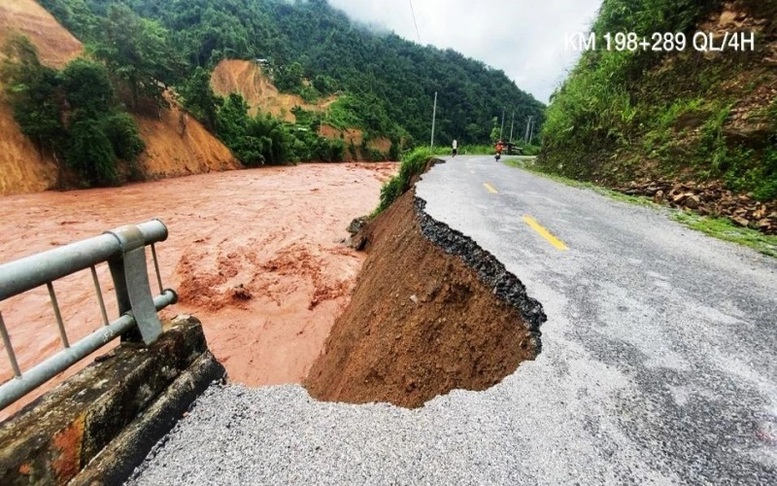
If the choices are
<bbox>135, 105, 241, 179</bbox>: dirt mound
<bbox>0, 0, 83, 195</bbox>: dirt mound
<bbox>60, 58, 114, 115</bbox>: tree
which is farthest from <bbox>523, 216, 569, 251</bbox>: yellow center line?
<bbox>135, 105, 241, 179</bbox>: dirt mound

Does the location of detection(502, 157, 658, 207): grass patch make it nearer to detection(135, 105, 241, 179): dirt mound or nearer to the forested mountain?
detection(135, 105, 241, 179): dirt mound

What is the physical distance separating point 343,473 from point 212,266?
8299 millimetres

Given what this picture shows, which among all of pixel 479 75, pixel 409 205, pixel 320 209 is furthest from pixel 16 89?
pixel 479 75

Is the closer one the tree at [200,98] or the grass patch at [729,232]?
the grass patch at [729,232]

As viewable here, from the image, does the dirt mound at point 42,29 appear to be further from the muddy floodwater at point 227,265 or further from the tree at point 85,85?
the muddy floodwater at point 227,265

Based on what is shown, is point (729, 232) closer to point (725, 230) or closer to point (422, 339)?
point (725, 230)

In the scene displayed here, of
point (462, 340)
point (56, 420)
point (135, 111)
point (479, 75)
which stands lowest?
point (462, 340)

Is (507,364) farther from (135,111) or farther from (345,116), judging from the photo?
(345,116)

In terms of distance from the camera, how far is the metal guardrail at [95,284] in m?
1.23

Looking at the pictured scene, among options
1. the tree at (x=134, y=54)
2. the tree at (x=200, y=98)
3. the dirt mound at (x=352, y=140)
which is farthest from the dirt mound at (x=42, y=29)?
the dirt mound at (x=352, y=140)

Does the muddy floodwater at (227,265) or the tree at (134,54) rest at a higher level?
the tree at (134,54)

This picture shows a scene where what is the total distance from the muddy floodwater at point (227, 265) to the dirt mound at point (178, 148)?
3.87 meters

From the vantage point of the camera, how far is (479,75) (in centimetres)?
9888

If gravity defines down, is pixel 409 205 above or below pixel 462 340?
above
